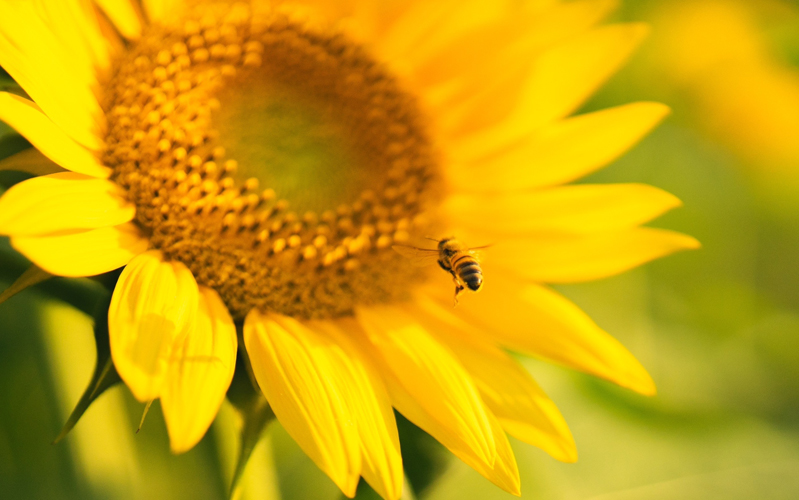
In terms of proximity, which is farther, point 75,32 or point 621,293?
point 621,293

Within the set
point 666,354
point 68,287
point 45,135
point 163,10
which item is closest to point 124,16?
point 163,10

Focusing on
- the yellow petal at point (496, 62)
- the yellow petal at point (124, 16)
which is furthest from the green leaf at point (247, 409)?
the yellow petal at point (496, 62)

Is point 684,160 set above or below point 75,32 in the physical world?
above

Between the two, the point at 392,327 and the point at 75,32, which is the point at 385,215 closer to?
the point at 392,327

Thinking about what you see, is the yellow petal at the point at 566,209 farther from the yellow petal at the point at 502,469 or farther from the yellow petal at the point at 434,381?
the yellow petal at the point at 502,469

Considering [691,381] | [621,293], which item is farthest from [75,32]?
[691,381]

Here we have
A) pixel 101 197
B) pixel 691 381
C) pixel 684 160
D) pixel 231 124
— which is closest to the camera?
pixel 101 197

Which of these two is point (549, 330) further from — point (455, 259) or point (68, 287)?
point (68, 287)
